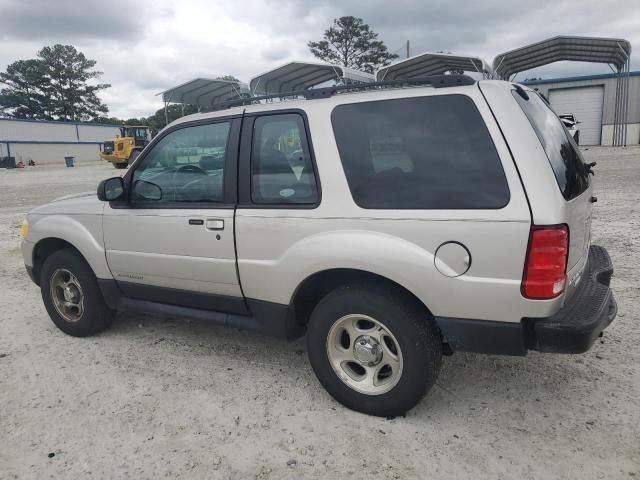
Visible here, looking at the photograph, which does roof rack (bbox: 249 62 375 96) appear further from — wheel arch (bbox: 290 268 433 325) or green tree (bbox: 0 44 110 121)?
green tree (bbox: 0 44 110 121)

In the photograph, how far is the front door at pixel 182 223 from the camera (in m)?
3.26

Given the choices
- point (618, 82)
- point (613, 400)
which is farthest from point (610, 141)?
point (613, 400)

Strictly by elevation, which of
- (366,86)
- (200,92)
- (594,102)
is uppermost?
(200,92)

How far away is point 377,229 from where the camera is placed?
2.65 metres

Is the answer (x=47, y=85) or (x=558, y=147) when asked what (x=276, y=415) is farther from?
(x=47, y=85)

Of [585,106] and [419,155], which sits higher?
[585,106]

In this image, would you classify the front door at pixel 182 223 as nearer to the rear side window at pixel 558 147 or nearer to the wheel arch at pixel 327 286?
the wheel arch at pixel 327 286

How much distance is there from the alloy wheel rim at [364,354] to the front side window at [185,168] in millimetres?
1193

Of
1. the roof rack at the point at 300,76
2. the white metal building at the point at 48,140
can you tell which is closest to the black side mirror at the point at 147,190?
the roof rack at the point at 300,76

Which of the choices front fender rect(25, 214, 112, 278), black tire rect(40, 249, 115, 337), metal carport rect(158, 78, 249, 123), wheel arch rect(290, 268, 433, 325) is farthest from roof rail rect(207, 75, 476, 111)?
metal carport rect(158, 78, 249, 123)

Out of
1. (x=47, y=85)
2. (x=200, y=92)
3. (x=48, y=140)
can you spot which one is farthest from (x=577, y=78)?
(x=47, y=85)

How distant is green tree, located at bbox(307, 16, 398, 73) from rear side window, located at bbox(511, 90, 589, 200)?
59421 mm

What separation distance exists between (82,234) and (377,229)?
2.57m

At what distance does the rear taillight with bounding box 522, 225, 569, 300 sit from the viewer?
2.30m
